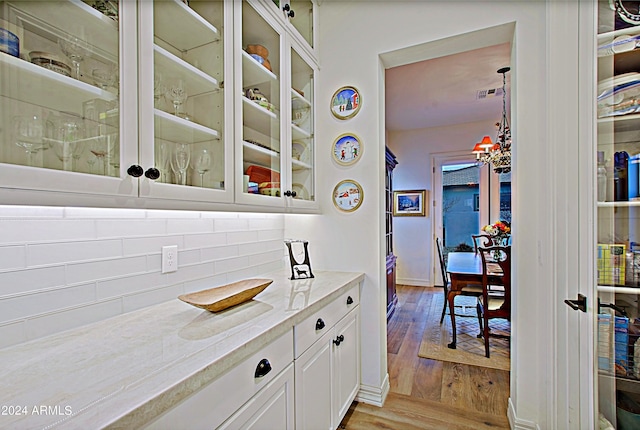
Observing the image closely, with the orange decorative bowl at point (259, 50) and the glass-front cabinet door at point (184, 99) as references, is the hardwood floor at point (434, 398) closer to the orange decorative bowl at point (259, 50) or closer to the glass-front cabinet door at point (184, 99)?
the glass-front cabinet door at point (184, 99)

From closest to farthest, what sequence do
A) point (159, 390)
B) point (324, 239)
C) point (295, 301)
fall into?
point (159, 390) → point (295, 301) → point (324, 239)

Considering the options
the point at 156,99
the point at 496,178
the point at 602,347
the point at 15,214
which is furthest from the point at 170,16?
the point at 496,178

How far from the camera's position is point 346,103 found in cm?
208

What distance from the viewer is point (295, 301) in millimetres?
1353

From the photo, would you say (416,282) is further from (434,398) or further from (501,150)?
(434,398)

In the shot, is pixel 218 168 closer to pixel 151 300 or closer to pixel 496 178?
pixel 151 300

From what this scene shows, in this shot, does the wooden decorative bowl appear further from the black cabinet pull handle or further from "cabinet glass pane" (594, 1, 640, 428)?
"cabinet glass pane" (594, 1, 640, 428)

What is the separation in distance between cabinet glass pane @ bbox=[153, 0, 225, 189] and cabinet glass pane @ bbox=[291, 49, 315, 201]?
2.04ft

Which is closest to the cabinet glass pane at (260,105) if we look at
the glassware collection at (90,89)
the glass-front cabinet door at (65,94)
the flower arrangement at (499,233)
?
the glassware collection at (90,89)

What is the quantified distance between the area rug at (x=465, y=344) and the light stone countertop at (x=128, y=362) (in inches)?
84.7

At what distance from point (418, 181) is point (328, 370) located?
15.9ft

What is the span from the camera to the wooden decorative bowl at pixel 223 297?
1.14 metres

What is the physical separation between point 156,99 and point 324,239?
1.39 m

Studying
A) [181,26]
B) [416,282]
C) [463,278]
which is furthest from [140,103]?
[416,282]
